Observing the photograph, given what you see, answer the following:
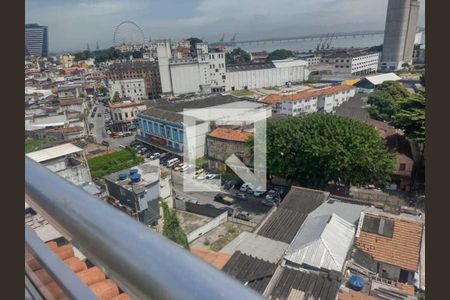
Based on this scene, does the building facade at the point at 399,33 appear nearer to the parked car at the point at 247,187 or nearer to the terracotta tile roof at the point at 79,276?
the parked car at the point at 247,187

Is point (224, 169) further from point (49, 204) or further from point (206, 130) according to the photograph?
point (49, 204)

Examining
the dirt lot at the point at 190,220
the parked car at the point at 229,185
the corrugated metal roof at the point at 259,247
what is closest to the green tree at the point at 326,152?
the parked car at the point at 229,185

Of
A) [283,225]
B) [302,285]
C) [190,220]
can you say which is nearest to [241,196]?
[190,220]

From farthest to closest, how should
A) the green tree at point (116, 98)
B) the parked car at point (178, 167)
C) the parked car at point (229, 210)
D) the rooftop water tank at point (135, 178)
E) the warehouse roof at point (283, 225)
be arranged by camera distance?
1. the green tree at point (116, 98)
2. the parked car at point (178, 167)
3. the parked car at point (229, 210)
4. the rooftop water tank at point (135, 178)
5. the warehouse roof at point (283, 225)

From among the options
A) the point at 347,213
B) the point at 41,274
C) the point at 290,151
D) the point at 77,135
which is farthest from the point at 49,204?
the point at 77,135

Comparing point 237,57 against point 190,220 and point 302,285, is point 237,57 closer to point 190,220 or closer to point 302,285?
point 190,220
